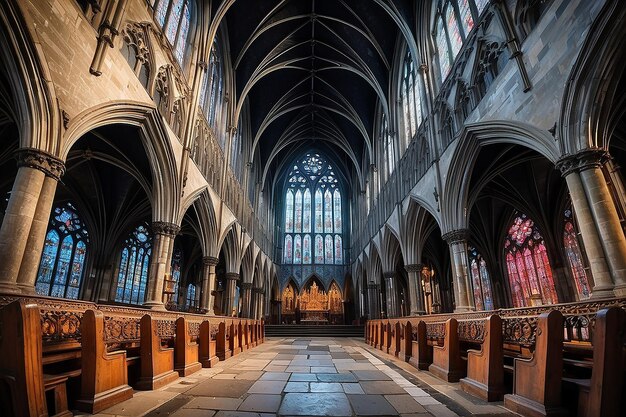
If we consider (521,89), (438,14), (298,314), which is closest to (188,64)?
(438,14)

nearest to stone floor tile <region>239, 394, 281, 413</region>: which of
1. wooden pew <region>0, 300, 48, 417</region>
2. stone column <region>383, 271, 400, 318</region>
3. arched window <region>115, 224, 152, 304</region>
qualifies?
wooden pew <region>0, 300, 48, 417</region>

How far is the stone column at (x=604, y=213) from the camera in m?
5.39

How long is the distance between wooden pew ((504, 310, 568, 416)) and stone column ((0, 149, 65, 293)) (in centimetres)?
710

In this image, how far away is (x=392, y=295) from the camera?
18.3m

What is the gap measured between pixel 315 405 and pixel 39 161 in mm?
6296

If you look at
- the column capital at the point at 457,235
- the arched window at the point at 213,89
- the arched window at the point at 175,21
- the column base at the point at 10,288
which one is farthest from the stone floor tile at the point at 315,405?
the arched window at the point at 213,89

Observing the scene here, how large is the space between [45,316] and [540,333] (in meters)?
4.90

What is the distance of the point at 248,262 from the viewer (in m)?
22.4

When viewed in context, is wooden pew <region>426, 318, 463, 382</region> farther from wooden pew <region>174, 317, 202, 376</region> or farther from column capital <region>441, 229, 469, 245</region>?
column capital <region>441, 229, 469, 245</region>

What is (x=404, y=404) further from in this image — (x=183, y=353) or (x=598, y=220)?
(x=598, y=220)

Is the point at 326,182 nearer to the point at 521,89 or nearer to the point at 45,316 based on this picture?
the point at 521,89

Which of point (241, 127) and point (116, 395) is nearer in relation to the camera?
point (116, 395)

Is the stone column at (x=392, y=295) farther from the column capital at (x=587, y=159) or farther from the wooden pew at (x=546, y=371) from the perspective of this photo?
the wooden pew at (x=546, y=371)

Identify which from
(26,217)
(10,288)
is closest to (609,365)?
(10,288)
